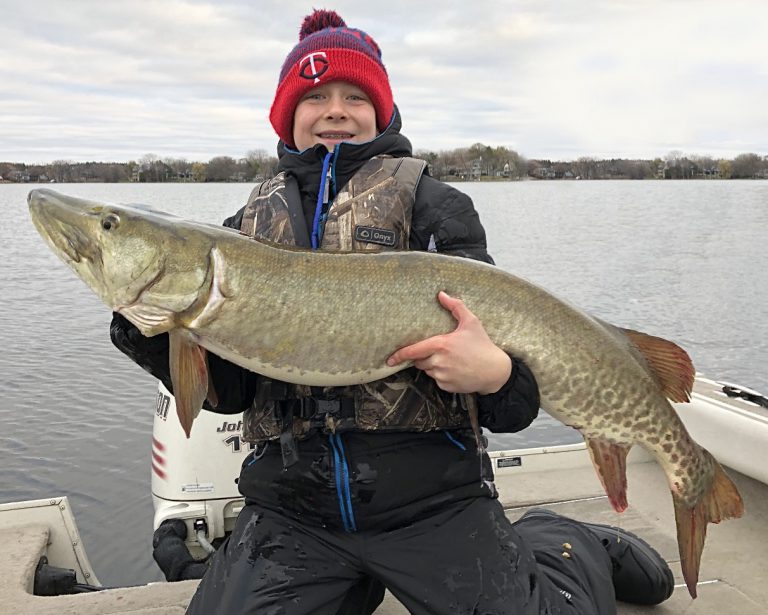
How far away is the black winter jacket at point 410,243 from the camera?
212cm

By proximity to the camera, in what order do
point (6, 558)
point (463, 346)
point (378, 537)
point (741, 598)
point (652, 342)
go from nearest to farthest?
point (463, 346)
point (378, 537)
point (652, 342)
point (741, 598)
point (6, 558)

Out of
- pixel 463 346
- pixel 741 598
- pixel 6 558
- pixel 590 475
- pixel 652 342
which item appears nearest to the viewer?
pixel 463 346

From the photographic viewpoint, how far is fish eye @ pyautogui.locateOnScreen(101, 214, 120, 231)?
201cm

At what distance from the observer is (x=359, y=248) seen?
2330 mm

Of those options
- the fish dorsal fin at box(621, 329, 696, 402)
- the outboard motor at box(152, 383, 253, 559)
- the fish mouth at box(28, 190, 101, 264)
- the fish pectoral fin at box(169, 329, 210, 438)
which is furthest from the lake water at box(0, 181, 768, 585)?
the fish mouth at box(28, 190, 101, 264)

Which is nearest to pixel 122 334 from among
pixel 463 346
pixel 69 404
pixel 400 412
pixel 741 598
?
pixel 400 412

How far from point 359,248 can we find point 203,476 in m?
1.88

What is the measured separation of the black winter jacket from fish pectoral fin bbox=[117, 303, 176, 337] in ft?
0.46

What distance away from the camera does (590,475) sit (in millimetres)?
4305

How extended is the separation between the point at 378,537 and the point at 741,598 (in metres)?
1.68

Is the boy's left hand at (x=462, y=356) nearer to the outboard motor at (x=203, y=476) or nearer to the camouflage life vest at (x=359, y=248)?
the camouflage life vest at (x=359, y=248)

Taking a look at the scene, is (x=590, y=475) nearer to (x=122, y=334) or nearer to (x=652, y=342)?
(x=652, y=342)

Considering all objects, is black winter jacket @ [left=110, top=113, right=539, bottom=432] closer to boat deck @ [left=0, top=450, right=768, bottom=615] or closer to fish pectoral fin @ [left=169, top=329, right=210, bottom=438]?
fish pectoral fin @ [left=169, top=329, right=210, bottom=438]

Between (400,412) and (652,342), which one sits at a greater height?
(652,342)
